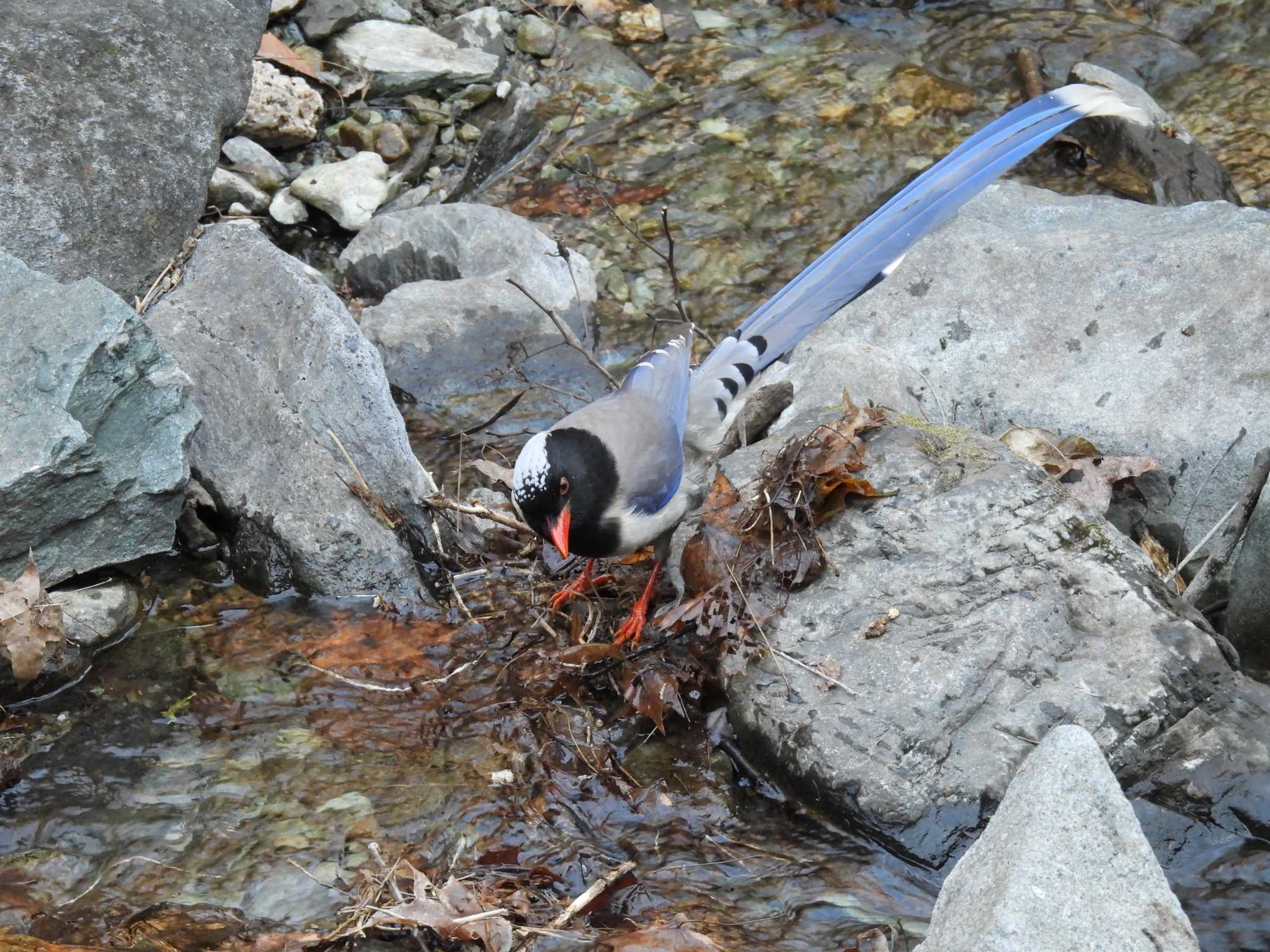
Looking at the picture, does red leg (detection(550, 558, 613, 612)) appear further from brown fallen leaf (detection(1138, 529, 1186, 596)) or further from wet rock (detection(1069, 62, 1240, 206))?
wet rock (detection(1069, 62, 1240, 206))

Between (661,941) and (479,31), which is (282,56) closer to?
(479,31)

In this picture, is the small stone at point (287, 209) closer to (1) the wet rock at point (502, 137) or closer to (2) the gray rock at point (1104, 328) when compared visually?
(1) the wet rock at point (502, 137)

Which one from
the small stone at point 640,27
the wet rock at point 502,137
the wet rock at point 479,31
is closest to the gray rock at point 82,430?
the wet rock at point 502,137

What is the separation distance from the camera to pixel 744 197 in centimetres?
827

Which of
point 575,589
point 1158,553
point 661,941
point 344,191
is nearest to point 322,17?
point 344,191

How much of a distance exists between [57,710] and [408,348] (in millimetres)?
2676

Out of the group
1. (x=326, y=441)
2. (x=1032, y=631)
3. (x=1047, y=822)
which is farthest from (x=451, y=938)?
(x=326, y=441)

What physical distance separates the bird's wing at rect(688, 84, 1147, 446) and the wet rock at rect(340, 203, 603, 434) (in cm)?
139

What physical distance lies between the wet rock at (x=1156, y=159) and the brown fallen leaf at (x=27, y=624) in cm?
646

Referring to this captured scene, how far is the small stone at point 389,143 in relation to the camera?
813cm

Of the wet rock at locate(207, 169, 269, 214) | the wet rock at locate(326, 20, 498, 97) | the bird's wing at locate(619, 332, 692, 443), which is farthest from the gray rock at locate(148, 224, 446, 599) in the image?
the wet rock at locate(326, 20, 498, 97)

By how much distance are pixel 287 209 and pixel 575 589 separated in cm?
344

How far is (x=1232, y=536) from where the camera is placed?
193 inches

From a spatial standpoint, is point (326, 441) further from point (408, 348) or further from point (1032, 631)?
point (1032, 631)
